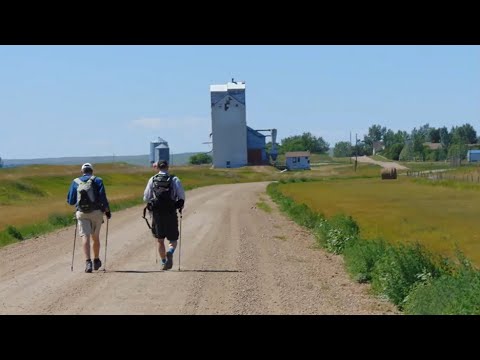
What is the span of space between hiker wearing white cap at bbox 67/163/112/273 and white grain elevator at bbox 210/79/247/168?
331 feet

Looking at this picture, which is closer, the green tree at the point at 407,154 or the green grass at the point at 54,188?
the green grass at the point at 54,188

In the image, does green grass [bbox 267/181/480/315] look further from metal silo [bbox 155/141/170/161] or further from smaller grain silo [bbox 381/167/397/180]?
metal silo [bbox 155/141/170/161]

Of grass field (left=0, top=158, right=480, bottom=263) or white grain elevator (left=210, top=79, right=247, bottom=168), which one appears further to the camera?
white grain elevator (left=210, top=79, right=247, bottom=168)

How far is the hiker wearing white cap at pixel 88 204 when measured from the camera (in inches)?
522

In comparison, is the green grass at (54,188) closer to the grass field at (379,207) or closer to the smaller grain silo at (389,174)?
the grass field at (379,207)

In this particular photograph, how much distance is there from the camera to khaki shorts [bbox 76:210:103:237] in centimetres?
1339

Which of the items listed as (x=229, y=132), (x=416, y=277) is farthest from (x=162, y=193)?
(x=229, y=132)

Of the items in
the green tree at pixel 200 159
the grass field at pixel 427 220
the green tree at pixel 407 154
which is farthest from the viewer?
the green tree at pixel 407 154

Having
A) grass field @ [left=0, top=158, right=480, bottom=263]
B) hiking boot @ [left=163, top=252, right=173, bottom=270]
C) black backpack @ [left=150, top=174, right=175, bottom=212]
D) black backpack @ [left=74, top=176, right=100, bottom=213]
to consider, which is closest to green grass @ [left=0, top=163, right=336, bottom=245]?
grass field @ [left=0, top=158, right=480, bottom=263]

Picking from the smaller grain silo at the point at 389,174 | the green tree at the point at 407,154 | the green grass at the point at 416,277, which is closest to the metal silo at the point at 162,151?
the smaller grain silo at the point at 389,174

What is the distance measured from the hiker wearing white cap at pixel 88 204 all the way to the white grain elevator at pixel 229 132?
331 feet

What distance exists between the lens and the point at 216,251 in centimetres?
1725
